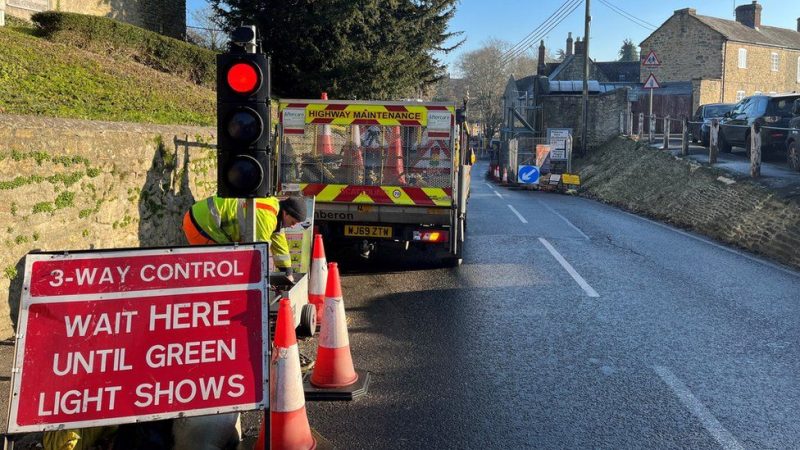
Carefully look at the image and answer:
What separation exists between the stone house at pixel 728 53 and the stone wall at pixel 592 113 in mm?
14762

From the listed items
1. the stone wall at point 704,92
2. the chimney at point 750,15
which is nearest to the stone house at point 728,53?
the chimney at point 750,15

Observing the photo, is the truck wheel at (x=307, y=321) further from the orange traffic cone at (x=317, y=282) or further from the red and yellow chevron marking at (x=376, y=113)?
the red and yellow chevron marking at (x=376, y=113)

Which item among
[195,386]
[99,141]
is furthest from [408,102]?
[195,386]

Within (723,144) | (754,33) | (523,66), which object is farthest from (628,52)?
(723,144)

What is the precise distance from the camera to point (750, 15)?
59781mm

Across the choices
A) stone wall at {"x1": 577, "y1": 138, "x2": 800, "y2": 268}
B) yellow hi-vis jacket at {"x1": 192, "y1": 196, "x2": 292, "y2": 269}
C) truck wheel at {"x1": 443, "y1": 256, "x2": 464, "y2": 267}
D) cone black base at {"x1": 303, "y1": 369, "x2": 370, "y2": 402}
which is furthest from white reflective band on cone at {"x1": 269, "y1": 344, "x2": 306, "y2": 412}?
stone wall at {"x1": 577, "y1": 138, "x2": 800, "y2": 268}

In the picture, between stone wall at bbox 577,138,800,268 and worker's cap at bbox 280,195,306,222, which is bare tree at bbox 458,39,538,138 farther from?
worker's cap at bbox 280,195,306,222

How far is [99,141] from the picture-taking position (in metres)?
7.61

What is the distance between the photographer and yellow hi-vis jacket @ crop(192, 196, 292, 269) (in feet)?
20.1

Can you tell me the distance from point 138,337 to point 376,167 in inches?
261

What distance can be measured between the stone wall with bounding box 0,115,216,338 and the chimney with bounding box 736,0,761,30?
61.6m

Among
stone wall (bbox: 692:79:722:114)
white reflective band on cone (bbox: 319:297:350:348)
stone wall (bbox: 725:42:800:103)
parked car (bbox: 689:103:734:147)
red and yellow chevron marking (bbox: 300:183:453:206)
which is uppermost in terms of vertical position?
stone wall (bbox: 725:42:800:103)

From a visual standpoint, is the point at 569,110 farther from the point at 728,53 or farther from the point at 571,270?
the point at 571,270

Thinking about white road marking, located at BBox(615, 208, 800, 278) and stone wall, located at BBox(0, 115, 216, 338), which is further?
white road marking, located at BBox(615, 208, 800, 278)
